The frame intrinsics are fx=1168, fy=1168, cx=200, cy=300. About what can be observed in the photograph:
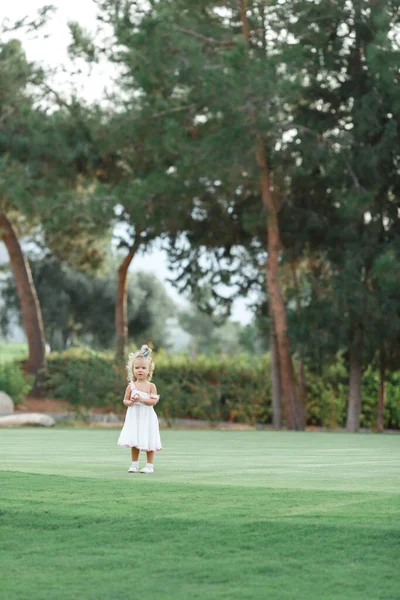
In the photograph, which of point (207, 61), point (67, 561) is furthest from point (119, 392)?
point (67, 561)

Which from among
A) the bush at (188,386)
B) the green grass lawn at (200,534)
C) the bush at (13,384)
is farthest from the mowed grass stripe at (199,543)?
the bush at (13,384)

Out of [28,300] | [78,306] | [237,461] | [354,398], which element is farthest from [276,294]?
[78,306]

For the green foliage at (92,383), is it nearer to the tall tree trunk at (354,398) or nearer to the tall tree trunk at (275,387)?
the tall tree trunk at (275,387)

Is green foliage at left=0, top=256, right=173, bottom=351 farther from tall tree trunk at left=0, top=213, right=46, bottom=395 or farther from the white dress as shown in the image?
the white dress

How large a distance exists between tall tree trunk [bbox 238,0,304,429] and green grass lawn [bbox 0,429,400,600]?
18.1 metres

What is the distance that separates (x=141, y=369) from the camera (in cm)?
1248

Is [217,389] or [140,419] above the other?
[217,389]

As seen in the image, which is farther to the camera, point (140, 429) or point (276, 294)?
point (276, 294)

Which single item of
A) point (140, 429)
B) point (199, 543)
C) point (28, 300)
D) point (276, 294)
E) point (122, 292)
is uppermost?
point (122, 292)

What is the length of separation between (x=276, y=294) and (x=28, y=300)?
13035 mm

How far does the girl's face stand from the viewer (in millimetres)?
12469

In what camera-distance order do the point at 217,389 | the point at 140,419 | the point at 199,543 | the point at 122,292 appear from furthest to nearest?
1. the point at 122,292
2. the point at 217,389
3. the point at 140,419
4. the point at 199,543

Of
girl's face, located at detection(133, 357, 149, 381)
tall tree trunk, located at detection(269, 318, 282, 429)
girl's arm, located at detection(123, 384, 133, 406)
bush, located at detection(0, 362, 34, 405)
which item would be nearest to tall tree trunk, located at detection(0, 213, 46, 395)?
bush, located at detection(0, 362, 34, 405)

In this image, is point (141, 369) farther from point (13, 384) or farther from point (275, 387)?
point (13, 384)
